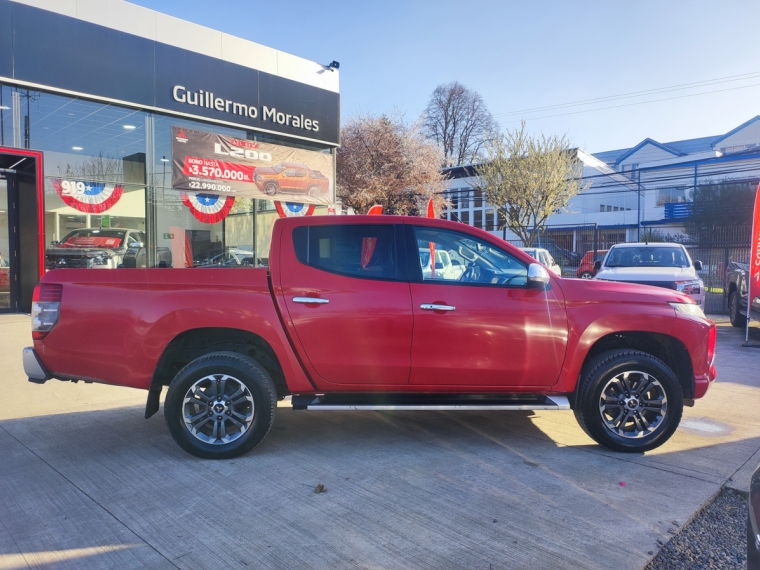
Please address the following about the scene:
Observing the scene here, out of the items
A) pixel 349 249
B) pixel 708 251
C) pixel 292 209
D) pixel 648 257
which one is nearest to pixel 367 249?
pixel 349 249

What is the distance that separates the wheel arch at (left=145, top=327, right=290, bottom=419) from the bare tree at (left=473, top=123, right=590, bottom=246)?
2121cm

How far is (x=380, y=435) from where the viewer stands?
4.91 metres

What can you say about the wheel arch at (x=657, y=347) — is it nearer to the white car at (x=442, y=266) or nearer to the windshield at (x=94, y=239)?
the white car at (x=442, y=266)

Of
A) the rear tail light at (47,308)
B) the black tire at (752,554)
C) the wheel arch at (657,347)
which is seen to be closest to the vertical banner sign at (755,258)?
the wheel arch at (657,347)

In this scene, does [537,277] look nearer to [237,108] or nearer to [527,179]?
[237,108]

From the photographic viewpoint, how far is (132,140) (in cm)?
1254

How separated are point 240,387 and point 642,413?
3.14m

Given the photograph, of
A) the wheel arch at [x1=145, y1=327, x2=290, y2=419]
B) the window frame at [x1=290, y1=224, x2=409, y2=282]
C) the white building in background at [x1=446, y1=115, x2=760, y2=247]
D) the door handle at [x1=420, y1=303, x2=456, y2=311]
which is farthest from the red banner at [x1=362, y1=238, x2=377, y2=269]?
the white building in background at [x1=446, y1=115, x2=760, y2=247]

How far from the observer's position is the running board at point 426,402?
4.25 metres

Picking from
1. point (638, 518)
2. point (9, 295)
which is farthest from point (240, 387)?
point (9, 295)

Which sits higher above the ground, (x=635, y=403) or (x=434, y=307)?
(x=434, y=307)

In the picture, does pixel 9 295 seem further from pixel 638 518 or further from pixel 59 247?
pixel 638 518

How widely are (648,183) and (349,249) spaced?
4633 centimetres

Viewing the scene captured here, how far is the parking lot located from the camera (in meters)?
2.98
